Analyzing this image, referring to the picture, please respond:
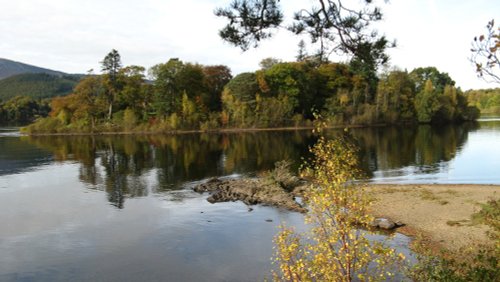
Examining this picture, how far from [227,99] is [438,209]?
82473 millimetres

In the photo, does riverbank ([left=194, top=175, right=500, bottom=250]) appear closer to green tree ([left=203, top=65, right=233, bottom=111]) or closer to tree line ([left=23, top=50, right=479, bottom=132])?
tree line ([left=23, top=50, right=479, bottom=132])

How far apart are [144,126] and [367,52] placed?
99.5m

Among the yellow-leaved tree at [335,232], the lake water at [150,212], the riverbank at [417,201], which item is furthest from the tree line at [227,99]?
the yellow-leaved tree at [335,232]

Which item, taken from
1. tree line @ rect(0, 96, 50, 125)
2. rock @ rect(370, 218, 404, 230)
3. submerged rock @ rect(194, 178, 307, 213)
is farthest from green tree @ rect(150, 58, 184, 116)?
tree line @ rect(0, 96, 50, 125)

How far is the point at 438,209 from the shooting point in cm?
2572

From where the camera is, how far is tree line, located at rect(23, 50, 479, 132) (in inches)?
4102

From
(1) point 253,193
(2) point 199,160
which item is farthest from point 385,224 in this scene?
(2) point 199,160

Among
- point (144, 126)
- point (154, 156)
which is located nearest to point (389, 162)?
point (154, 156)

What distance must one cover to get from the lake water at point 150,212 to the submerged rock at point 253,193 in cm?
109

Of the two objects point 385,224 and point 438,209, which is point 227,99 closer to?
point 438,209

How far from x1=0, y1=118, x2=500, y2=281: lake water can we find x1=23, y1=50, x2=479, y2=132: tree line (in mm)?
44559

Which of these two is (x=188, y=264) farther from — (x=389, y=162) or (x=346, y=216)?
(x=389, y=162)

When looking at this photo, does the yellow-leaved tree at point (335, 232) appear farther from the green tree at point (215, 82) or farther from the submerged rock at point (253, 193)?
the green tree at point (215, 82)

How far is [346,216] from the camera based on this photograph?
27.5 ft
